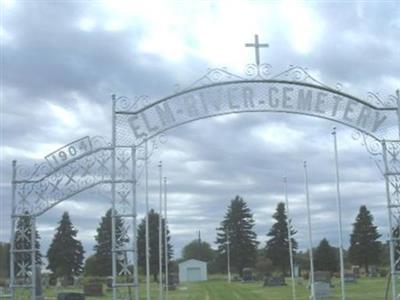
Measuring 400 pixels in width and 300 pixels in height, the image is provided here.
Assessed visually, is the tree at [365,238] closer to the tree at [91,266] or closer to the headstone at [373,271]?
the headstone at [373,271]

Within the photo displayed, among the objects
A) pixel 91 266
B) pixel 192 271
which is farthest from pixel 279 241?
pixel 91 266

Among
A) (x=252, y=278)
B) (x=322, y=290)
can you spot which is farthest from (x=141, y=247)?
(x=322, y=290)

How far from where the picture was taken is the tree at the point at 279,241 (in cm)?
8112

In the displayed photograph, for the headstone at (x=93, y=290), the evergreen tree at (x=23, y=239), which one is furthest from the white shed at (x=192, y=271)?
the evergreen tree at (x=23, y=239)

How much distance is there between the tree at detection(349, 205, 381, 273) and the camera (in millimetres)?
81188

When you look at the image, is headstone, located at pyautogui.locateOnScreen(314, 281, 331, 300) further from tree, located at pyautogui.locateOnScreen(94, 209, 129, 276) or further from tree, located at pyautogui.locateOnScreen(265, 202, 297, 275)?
tree, located at pyautogui.locateOnScreen(265, 202, 297, 275)

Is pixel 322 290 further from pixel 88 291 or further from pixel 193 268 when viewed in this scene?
pixel 193 268

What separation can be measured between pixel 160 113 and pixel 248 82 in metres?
1.90

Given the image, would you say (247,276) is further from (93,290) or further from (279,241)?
(93,290)

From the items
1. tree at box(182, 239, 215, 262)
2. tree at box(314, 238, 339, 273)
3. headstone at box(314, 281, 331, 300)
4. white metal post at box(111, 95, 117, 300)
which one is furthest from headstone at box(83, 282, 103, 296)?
tree at box(182, 239, 215, 262)

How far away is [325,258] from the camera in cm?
8375

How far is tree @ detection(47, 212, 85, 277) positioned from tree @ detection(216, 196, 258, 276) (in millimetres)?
18847

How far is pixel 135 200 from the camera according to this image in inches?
547

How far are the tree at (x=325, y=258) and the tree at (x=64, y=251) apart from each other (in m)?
28.1
